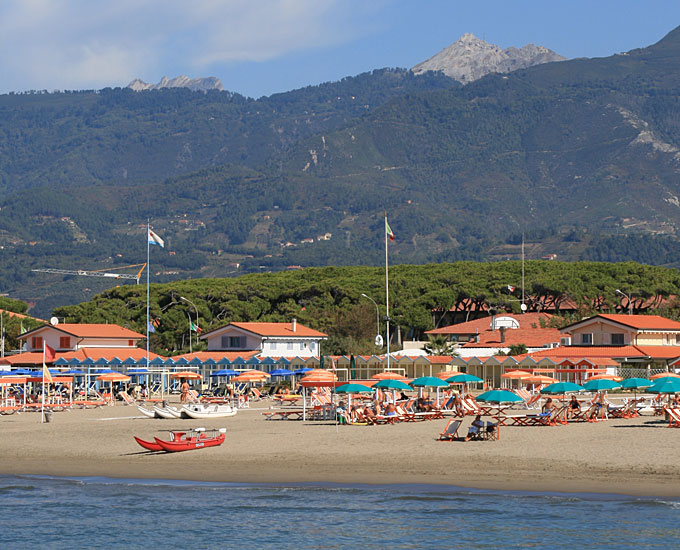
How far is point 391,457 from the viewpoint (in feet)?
100

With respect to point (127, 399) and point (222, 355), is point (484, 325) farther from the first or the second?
point (127, 399)

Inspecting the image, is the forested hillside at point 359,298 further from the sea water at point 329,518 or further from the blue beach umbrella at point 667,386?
the sea water at point 329,518

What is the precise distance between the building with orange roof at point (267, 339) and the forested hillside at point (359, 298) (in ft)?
18.3

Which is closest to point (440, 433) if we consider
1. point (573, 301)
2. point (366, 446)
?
point (366, 446)


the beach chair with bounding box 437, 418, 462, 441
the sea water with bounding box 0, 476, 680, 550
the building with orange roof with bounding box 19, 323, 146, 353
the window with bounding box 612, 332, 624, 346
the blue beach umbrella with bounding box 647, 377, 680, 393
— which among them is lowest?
the sea water with bounding box 0, 476, 680, 550

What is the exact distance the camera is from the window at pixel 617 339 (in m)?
68.7

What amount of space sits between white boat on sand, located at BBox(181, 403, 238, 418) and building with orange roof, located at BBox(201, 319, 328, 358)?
3057 centimetres

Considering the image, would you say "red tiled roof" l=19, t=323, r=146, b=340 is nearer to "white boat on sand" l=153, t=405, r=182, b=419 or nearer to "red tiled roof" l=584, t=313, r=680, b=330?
A: "red tiled roof" l=584, t=313, r=680, b=330

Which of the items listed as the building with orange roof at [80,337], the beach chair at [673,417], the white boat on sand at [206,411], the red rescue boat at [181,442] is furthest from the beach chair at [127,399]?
the beach chair at [673,417]

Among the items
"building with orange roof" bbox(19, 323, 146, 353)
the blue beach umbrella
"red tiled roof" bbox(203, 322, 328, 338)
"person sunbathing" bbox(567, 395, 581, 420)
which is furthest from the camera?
"building with orange roof" bbox(19, 323, 146, 353)

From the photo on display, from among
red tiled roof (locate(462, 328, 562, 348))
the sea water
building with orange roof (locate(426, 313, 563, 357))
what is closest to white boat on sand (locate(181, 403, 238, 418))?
the sea water

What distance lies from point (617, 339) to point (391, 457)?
41672mm

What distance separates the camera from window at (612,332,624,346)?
68.7 metres

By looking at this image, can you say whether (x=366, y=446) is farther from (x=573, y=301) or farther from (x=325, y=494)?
(x=573, y=301)
